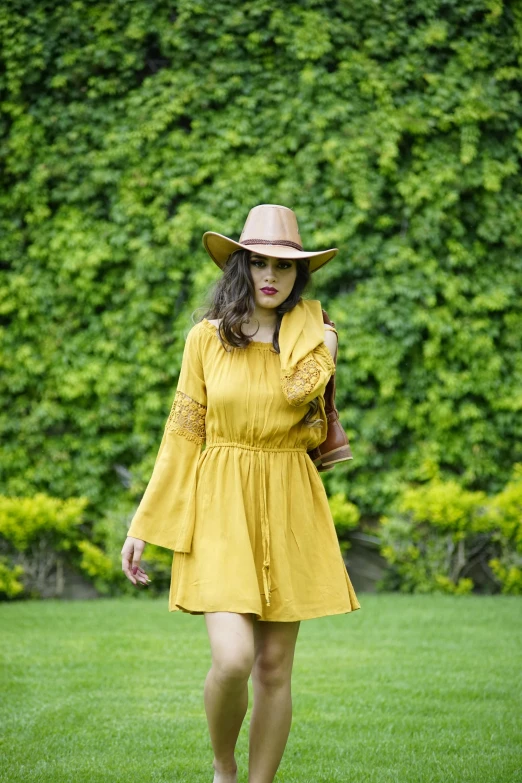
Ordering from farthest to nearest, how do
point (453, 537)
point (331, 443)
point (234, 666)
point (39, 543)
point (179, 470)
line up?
point (39, 543)
point (453, 537)
point (331, 443)
point (179, 470)
point (234, 666)

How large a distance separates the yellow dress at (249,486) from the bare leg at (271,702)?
0.33ft

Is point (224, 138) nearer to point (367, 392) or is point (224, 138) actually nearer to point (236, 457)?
point (367, 392)

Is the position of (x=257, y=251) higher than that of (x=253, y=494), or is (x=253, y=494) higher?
(x=257, y=251)

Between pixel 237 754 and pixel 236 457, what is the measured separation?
1.36 m

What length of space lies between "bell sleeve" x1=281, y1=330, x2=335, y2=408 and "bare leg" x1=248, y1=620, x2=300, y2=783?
0.67m

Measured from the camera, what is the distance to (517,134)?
736 centimetres

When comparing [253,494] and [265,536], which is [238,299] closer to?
[253,494]

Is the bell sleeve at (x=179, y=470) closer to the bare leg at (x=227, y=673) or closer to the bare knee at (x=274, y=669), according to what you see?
the bare leg at (x=227, y=673)

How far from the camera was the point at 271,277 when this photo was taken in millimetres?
3027

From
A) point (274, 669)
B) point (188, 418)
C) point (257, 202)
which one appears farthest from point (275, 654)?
point (257, 202)

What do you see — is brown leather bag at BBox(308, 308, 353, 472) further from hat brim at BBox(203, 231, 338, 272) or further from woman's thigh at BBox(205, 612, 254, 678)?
woman's thigh at BBox(205, 612, 254, 678)

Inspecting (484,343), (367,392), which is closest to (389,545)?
(367,392)

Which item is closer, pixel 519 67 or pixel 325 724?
pixel 325 724

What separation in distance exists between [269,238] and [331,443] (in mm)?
692
